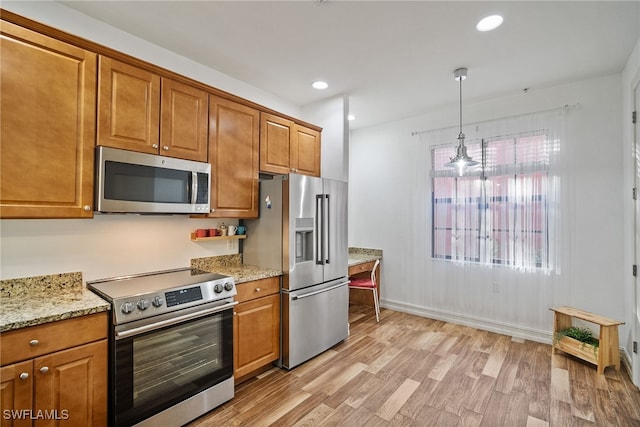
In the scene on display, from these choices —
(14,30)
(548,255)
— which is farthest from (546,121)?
(14,30)

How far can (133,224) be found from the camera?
2.45 m

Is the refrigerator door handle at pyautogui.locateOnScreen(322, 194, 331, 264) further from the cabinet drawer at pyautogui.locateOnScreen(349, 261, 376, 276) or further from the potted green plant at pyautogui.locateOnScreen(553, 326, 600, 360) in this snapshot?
the potted green plant at pyautogui.locateOnScreen(553, 326, 600, 360)

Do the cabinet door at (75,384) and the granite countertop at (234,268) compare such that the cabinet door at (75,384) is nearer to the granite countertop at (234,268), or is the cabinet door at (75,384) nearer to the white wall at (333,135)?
Answer: the granite countertop at (234,268)

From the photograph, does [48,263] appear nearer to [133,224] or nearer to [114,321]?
[133,224]

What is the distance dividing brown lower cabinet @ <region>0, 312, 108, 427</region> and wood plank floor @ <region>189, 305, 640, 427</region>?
75 cm

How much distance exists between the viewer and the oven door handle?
70.2 inches

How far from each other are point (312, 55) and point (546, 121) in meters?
2.67

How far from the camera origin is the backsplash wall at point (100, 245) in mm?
1939

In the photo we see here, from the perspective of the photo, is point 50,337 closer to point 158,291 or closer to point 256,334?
point 158,291

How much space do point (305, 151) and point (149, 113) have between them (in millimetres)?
1649

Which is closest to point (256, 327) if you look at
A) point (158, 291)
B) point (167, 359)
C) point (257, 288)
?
point (257, 288)

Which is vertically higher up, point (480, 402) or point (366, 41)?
point (366, 41)

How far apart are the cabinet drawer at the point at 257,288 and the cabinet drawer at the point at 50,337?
0.95 meters

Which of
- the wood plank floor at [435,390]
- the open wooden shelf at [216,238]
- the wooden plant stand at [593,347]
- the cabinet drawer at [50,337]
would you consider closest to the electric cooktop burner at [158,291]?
the cabinet drawer at [50,337]
